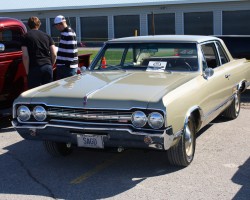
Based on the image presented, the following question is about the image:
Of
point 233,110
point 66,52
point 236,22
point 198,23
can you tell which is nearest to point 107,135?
point 66,52

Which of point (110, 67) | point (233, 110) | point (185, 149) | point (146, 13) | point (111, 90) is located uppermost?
Result: point (146, 13)

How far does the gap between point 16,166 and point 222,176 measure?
2.54 meters

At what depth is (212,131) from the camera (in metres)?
7.35

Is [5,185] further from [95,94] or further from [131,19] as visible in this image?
[131,19]

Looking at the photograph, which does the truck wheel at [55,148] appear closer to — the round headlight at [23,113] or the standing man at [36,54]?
the round headlight at [23,113]

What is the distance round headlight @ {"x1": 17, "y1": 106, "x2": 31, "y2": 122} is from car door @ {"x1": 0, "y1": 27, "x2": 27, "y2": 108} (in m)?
2.54

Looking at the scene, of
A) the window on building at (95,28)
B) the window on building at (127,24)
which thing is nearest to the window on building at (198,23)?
the window on building at (127,24)

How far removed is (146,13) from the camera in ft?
125

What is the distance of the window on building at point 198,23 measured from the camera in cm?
3638

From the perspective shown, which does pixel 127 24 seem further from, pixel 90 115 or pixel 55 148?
pixel 90 115

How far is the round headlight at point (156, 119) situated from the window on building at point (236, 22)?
32.3 metres

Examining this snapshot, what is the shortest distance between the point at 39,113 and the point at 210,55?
3047 mm

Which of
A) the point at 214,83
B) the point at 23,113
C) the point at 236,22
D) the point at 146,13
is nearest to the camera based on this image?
the point at 23,113

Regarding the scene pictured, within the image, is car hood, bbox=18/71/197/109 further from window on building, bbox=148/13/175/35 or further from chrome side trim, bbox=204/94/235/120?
window on building, bbox=148/13/175/35
